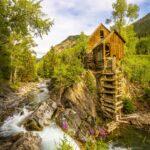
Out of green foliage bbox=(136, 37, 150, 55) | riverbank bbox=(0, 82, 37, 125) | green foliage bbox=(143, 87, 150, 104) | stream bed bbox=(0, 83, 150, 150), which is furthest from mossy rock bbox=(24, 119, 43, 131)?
green foliage bbox=(136, 37, 150, 55)

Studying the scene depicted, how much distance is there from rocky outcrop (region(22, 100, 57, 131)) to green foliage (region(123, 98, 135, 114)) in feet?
33.5

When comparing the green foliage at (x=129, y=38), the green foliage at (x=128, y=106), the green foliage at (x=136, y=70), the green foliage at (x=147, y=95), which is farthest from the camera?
the green foliage at (x=129, y=38)

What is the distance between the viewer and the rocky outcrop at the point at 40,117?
70.4ft

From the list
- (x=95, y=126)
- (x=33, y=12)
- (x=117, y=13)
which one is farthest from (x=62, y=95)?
(x=117, y=13)

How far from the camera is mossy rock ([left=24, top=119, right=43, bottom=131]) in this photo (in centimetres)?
2124

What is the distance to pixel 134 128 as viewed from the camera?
1133 inches

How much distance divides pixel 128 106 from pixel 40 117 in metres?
13.0

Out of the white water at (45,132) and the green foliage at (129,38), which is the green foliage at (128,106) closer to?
the white water at (45,132)

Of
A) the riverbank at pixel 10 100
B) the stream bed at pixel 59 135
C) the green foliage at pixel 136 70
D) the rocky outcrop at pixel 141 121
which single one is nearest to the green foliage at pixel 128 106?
the rocky outcrop at pixel 141 121

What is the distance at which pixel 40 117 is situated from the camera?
73.9ft

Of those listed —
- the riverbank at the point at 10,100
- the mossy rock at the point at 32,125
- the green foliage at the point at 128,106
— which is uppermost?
A: the riverbank at the point at 10,100

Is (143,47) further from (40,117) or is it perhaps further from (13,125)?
(13,125)

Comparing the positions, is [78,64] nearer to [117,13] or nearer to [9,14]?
[9,14]

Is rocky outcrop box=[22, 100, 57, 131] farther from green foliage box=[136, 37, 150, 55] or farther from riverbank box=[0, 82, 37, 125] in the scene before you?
green foliage box=[136, 37, 150, 55]
